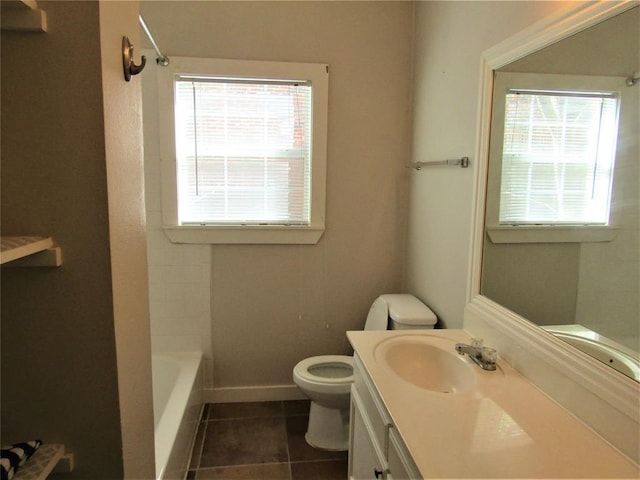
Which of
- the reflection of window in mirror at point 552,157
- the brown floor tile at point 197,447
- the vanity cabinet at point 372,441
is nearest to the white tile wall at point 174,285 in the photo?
the brown floor tile at point 197,447

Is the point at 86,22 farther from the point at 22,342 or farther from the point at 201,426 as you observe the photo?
the point at 201,426

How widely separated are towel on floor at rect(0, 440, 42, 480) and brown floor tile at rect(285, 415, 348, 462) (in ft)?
5.34

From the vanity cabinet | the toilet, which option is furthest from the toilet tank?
the vanity cabinet

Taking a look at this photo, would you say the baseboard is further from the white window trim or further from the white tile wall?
the white window trim

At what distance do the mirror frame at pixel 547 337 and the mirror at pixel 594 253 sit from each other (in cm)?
3

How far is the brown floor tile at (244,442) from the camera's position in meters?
2.17

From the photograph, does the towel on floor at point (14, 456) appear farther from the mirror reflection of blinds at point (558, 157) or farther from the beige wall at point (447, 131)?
the beige wall at point (447, 131)

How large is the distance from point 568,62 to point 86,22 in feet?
4.32

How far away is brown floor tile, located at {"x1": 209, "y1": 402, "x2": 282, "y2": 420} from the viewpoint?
257cm

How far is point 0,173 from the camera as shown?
2.44 ft

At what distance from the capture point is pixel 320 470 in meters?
2.11

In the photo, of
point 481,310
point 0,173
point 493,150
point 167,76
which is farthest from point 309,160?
point 0,173

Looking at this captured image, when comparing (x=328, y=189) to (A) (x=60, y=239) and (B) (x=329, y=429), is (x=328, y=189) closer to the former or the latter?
(B) (x=329, y=429)

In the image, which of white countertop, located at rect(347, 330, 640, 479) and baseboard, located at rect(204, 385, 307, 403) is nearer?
white countertop, located at rect(347, 330, 640, 479)
